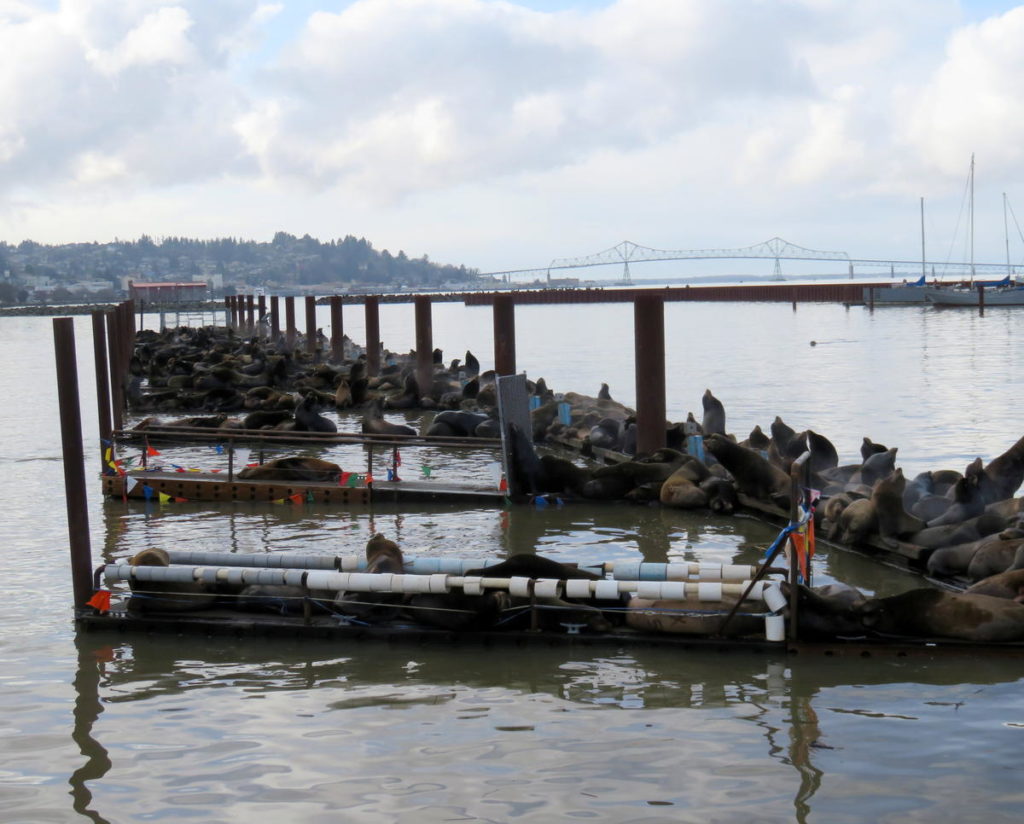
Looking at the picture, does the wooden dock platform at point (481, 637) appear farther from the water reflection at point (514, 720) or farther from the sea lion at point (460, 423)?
the sea lion at point (460, 423)

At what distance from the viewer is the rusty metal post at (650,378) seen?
53.2 ft

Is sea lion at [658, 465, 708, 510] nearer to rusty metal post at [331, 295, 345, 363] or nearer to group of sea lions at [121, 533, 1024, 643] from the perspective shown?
group of sea lions at [121, 533, 1024, 643]

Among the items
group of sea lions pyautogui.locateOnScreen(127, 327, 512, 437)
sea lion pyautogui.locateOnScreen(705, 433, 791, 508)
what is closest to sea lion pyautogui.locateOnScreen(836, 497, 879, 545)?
sea lion pyautogui.locateOnScreen(705, 433, 791, 508)

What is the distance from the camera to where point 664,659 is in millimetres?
8008

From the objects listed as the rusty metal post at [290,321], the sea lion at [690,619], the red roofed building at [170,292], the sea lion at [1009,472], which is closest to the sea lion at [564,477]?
the sea lion at [1009,472]

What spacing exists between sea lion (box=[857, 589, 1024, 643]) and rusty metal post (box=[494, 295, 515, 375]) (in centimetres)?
1455

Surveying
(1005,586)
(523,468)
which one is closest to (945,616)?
(1005,586)

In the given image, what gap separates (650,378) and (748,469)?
10.5 ft

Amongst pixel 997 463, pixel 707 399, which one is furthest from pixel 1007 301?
pixel 997 463

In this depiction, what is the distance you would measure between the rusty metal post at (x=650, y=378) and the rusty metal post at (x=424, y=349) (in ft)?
37.7

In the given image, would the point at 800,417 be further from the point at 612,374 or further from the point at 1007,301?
the point at 1007,301

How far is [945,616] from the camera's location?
789 centimetres

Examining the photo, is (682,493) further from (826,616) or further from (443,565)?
(826,616)

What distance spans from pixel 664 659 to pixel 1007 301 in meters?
85.9
